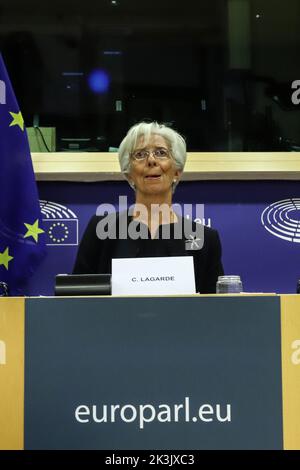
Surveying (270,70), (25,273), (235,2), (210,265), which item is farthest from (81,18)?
(210,265)

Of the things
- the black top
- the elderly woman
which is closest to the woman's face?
the elderly woman

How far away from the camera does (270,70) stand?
337 centimetres

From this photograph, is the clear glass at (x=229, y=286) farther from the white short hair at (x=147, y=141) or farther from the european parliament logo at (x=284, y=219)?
the european parliament logo at (x=284, y=219)

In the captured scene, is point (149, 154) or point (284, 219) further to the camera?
point (284, 219)

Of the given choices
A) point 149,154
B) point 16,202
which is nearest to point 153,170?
point 149,154

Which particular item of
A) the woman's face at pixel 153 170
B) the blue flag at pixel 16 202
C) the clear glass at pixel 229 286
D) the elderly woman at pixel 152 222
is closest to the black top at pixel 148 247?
the elderly woman at pixel 152 222

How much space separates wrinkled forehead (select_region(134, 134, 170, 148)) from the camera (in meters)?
2.21

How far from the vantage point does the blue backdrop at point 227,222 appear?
2.96 meters

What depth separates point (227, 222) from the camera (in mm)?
3014

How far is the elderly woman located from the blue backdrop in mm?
706

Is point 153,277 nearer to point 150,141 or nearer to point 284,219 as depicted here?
point 150,141

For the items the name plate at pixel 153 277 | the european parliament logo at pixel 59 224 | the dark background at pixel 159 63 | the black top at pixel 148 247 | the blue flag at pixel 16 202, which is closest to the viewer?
the name plate at pixel 153 277

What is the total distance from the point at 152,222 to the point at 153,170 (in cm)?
19

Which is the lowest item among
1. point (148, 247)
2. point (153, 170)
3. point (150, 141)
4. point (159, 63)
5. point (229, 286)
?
point (229, 286)
